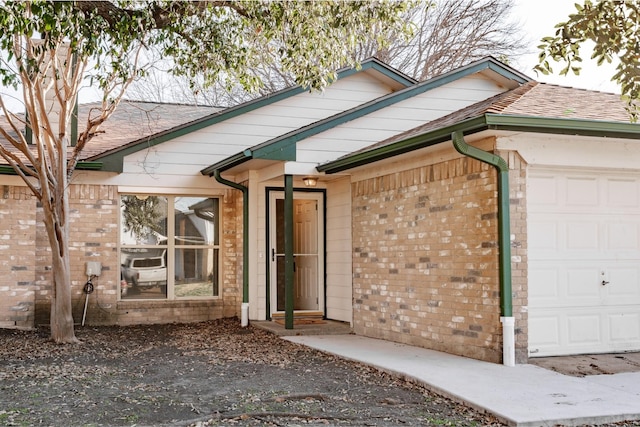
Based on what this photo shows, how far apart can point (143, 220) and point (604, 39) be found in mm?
8867

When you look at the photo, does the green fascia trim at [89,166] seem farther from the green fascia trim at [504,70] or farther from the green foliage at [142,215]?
the green fascia trim at [504,70]

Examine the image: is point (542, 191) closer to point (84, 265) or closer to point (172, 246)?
point (172, 246)

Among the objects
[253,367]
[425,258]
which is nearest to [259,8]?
[425,258]

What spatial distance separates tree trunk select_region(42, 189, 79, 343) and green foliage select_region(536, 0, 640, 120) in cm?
692

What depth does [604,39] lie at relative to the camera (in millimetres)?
5766

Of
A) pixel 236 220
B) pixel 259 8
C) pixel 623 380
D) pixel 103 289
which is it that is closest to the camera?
pixel 623 380

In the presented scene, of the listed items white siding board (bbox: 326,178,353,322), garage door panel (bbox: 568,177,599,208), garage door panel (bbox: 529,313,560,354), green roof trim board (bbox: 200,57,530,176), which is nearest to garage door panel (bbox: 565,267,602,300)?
garage door panel (bbox: 529,313,560,354)

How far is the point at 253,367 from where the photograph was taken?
8.12 m

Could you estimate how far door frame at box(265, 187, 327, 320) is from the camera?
39.7 feet

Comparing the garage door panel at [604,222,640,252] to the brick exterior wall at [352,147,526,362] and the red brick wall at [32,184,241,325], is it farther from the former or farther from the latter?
the red brick wall at [32,184,241,325]

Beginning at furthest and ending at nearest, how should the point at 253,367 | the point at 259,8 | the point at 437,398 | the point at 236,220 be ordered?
the point at 236,220
the point at 259,8
the point at 253,367
the point at 437,398

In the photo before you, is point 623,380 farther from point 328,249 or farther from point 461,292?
point 328,249

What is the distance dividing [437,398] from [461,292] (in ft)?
7.07

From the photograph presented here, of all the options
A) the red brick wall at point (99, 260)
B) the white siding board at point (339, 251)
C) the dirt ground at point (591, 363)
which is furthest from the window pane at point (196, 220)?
the dirt ground at point (591, 363)
